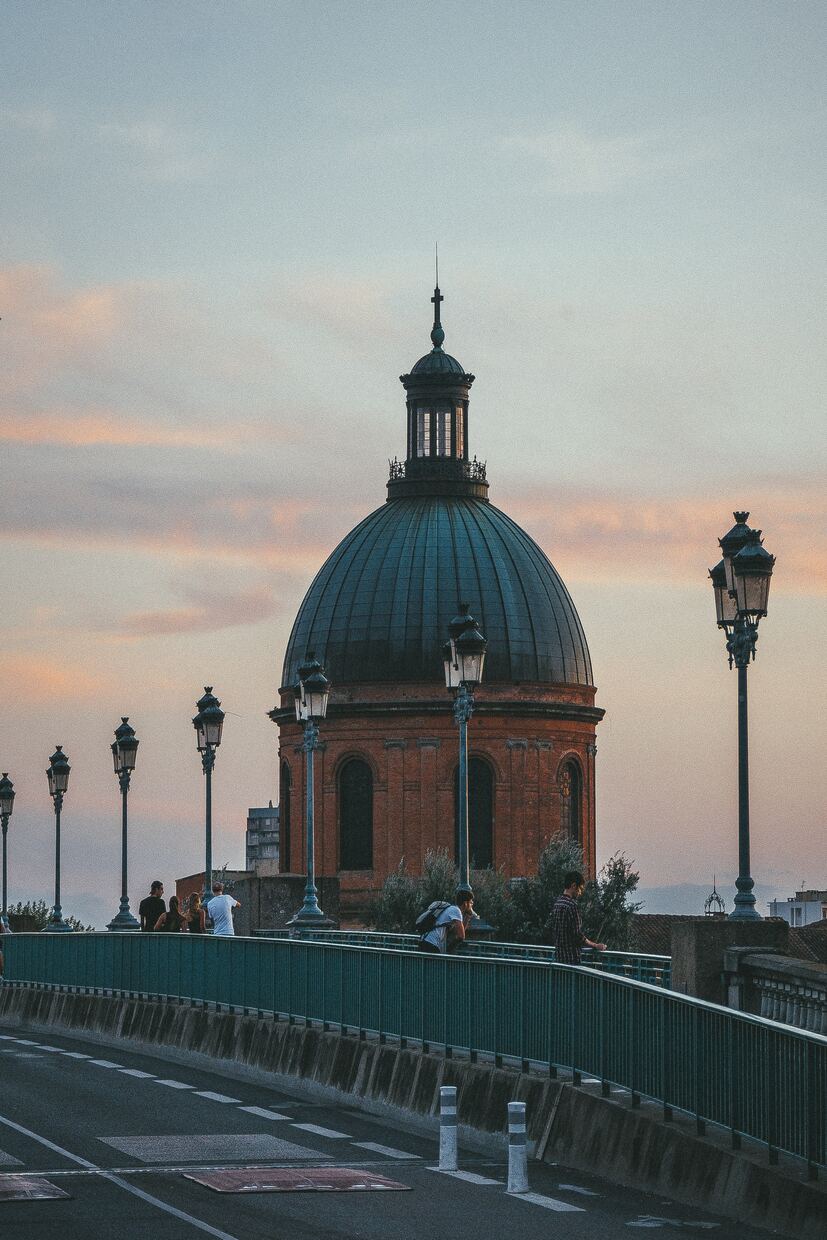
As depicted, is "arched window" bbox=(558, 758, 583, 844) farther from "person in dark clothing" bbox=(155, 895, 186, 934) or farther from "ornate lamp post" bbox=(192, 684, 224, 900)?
"person in dark clothing" bbox=(155, 895, 186, 934)

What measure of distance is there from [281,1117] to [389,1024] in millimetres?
1692

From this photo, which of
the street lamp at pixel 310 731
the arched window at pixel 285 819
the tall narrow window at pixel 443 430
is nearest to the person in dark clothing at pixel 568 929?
the street lamp at pixel 310 731

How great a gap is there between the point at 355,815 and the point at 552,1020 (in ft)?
251

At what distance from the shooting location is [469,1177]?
17.3 m

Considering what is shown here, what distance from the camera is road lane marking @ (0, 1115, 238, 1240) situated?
14.5m

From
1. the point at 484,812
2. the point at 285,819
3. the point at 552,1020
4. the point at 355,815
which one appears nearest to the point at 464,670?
the point at 552,1020

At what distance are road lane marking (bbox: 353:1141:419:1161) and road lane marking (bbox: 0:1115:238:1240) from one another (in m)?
2.26

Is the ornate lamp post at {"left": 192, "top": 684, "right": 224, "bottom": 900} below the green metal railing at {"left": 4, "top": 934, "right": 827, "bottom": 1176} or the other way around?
the other way around

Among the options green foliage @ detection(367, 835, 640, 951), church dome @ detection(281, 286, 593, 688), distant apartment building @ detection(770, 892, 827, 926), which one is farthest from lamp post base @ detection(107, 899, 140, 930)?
distant apartment building @ detection(770, 892, 827, 926)

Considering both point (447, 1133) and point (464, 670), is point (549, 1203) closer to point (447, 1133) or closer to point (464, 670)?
point (447, 1133)

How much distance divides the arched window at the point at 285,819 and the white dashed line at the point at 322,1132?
3045 inches

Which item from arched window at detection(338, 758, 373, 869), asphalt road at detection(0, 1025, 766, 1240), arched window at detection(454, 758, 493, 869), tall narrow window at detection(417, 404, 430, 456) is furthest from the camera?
tall narrow window at detection(417, 404, 430, 456)

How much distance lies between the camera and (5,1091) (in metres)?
23.6

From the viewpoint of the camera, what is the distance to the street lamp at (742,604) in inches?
851
